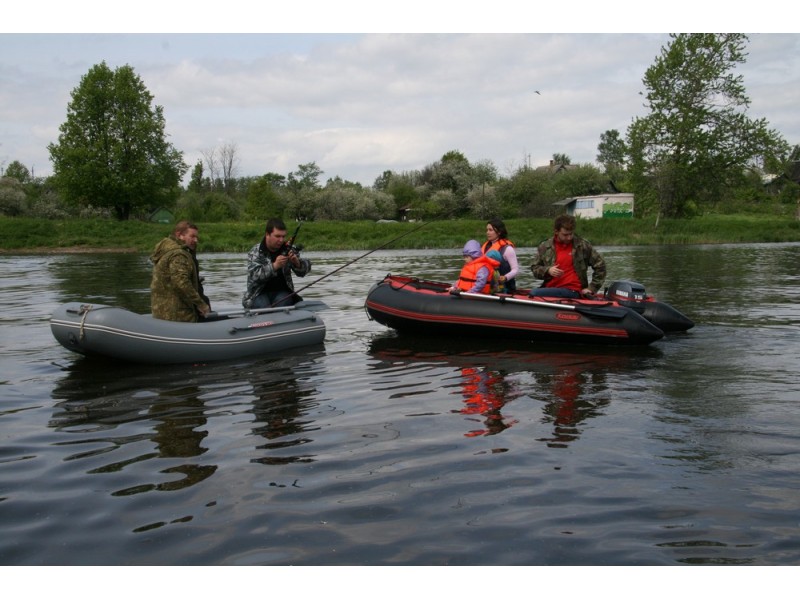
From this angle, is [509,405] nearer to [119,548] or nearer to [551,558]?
[551,558]

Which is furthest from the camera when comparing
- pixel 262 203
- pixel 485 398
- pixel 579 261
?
pixel 262 203

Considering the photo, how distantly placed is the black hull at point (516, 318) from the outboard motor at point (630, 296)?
2.55 feet

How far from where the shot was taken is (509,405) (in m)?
6.15

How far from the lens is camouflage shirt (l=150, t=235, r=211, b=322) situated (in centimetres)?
772

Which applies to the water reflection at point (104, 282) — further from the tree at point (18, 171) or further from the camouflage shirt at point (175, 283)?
the tree at point (18, 171)

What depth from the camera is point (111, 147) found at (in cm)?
4344

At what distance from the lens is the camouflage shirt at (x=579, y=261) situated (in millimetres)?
9398

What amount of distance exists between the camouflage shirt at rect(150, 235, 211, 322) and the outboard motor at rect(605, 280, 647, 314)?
4956 mm

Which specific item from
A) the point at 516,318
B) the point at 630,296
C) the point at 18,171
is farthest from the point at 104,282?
the point at 18,171

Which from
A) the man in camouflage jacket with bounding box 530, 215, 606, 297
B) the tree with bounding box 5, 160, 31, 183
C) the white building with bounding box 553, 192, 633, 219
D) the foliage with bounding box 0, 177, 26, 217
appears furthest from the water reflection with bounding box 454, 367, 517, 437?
the tree with bounding box 5, 160, 31, 183

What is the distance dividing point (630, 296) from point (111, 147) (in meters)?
40.0

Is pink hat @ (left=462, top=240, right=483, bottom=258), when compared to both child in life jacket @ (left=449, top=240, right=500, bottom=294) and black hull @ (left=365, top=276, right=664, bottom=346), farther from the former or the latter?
black hull @ (left=365, top=276, right=664, bottom=346)

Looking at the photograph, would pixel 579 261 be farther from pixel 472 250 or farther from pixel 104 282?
pixel 104 282

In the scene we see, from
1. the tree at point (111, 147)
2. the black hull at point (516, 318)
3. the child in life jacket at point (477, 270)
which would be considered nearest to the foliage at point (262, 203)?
the tree at point (111, 147)
